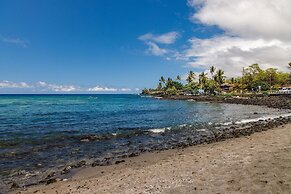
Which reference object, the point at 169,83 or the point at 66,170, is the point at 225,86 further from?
the point at 66,170

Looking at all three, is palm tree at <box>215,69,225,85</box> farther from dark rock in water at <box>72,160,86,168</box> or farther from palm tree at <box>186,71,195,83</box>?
dark rock in water at <box>72,160,86,168</box>

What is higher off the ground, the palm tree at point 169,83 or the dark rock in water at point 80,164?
the palm tree at point 169,83

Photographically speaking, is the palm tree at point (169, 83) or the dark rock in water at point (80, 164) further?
the palm tree at point (169, 83)

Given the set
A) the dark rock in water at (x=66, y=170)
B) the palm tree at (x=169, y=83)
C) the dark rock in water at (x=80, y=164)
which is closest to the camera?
the dark rock in water at (x=66, y=170)

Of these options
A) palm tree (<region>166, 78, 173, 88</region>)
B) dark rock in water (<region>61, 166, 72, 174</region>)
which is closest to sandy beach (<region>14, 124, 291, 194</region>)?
dark rock in water (<region>61, 166, 72, 174</region>)

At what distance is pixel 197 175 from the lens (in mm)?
12781

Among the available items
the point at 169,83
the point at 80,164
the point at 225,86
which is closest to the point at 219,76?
the point at 225,86

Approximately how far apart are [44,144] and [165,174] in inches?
587

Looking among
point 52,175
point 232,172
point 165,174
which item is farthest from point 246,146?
point 52,175

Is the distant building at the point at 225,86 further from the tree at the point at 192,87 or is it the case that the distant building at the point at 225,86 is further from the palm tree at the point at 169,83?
the palm tree at the point at 169,83

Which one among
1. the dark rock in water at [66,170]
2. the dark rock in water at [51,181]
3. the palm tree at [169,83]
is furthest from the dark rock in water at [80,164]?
the palm tree at [169,83]

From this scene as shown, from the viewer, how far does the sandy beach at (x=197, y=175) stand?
10977mm

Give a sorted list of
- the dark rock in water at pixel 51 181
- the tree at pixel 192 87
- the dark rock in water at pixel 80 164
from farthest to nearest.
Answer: the tree at pixel 192 87 → the dark rock in water at pixel 80 164 → the dark rock in water at pixel 51 181

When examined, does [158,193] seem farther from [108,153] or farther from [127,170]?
[108,153]
